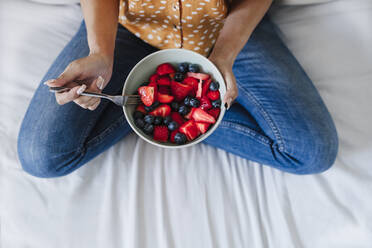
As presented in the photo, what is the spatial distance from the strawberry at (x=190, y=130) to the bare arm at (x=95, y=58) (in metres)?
0.19

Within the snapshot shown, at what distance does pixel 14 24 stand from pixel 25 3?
3.7 inches

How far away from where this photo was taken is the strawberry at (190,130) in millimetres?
589

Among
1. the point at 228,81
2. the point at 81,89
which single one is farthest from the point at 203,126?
the point at 81,89

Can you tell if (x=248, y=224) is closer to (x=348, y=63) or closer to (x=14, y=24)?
(x=348, y=63)

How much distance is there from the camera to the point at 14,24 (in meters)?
0.98

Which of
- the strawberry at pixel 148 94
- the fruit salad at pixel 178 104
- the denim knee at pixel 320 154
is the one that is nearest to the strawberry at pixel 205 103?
the fruit salad at pixel 178 104

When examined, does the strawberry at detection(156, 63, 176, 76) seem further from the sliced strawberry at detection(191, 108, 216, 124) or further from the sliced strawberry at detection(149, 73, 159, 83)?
the sliced strawberry at detection(191, 108, 216, 124)

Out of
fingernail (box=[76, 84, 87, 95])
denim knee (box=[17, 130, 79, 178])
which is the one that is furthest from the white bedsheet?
fingernail (box=[76, 84, 87, 95])

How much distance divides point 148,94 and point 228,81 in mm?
179

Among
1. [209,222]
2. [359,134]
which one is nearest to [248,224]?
[209,222]

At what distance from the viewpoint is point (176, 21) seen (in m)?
0.71

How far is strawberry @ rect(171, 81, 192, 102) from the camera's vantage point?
2.03 feet

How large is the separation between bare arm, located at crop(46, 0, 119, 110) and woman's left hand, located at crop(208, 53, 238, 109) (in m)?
0.26

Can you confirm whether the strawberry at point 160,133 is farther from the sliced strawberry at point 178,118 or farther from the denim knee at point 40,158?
the denim knee at point 40,158
